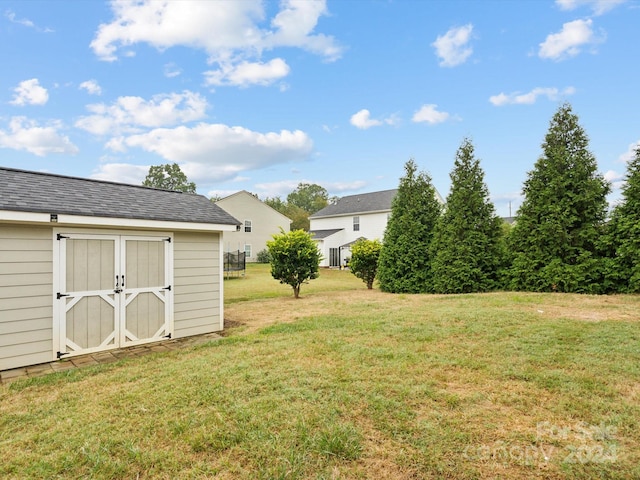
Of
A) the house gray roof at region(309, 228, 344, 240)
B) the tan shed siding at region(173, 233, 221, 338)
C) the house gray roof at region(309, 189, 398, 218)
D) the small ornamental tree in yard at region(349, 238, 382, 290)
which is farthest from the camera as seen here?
the house gray roof at region(309, 228, 344, 240)

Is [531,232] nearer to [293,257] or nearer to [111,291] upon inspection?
[293,257]

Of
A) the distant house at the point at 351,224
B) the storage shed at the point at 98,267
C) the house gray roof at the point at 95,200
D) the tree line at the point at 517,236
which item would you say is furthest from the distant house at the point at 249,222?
the storage shed at the point at 98,267

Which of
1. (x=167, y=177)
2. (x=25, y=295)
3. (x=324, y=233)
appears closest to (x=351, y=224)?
(x=324, y=233)

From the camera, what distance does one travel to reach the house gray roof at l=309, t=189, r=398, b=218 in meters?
26.5

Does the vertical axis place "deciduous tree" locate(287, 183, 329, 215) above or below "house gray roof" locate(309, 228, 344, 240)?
above

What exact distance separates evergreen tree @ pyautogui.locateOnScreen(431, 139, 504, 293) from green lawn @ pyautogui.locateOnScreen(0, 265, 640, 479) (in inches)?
187

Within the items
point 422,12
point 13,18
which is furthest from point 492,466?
point 13,18

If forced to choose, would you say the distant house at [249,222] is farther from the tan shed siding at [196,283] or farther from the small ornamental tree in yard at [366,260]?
the tan shed siding at [196,283]

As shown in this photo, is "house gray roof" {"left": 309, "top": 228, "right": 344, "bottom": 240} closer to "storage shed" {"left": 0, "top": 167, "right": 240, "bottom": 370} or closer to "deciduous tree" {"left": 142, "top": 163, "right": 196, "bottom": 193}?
"storage shed" {"left": 0, "top": 167, "right": 240, "bottom": 370}

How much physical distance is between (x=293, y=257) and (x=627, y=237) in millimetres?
9227

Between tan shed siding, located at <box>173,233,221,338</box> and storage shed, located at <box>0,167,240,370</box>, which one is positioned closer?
storage shed, located at <box>0,167,240,370</box>

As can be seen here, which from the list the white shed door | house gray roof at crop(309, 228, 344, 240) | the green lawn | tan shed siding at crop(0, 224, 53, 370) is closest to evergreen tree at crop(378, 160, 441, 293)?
the green lawn

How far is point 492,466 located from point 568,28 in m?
11.1

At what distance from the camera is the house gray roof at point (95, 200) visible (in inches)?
180
